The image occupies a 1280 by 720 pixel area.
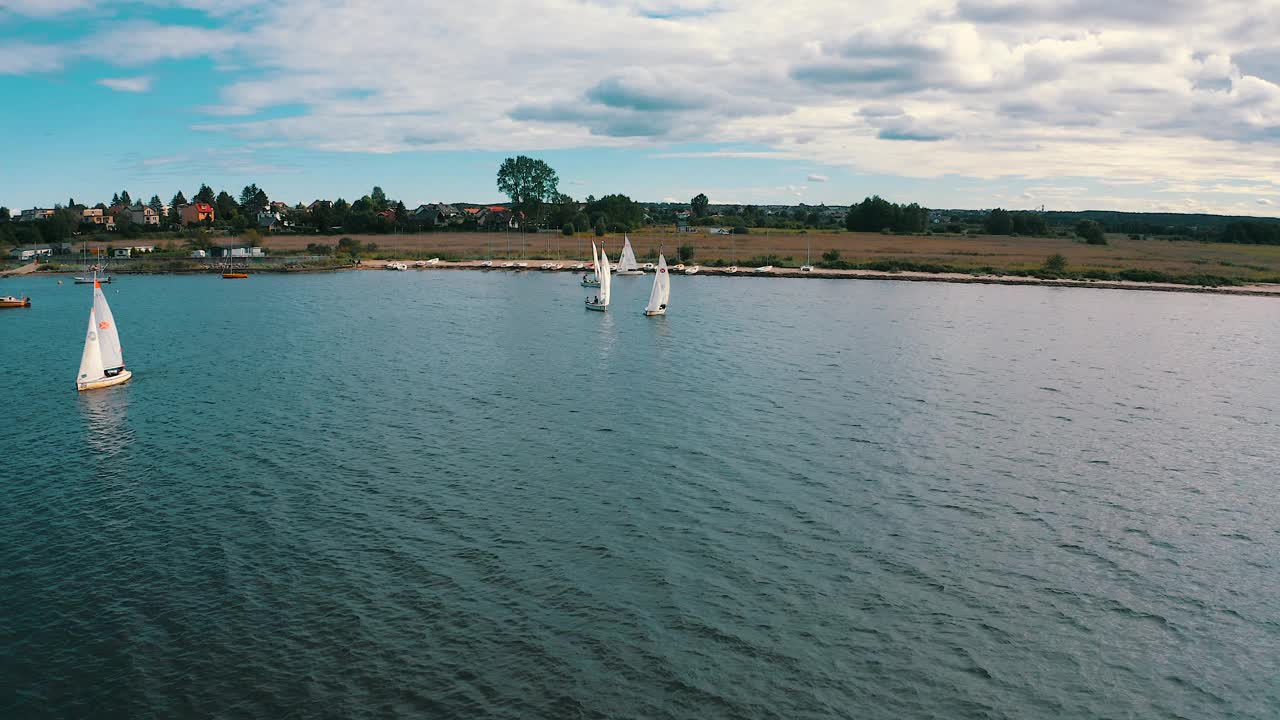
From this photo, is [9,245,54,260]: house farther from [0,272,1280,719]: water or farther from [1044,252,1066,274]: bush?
[1044,252,1066,274]: bush

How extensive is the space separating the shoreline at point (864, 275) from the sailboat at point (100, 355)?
124 meters

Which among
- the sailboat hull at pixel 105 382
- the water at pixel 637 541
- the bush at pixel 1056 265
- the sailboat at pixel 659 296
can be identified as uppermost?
the bush at pixel 1056 265

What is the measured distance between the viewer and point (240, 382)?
62344 mm

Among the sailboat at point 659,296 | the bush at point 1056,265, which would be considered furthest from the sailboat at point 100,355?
the bush at point 1056,265

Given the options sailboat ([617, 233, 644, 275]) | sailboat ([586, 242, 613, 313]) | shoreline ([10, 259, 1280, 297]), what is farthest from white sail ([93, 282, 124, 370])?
shoreline ([10, 259, 1280, 297])

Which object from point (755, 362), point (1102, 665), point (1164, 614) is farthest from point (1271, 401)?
point (1102, 665)

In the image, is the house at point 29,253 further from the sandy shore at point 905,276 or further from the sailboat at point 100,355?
the sailboat at point 100,355

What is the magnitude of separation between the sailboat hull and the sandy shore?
122 meters

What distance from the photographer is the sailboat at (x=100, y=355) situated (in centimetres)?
5888

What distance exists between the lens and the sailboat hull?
58938 millimetres

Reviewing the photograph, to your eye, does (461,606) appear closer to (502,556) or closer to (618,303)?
(502,556)

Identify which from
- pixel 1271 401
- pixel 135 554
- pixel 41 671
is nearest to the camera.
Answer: pixel 41 671

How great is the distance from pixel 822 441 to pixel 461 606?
25.3m

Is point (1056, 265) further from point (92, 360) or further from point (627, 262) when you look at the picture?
point (92, 360)
